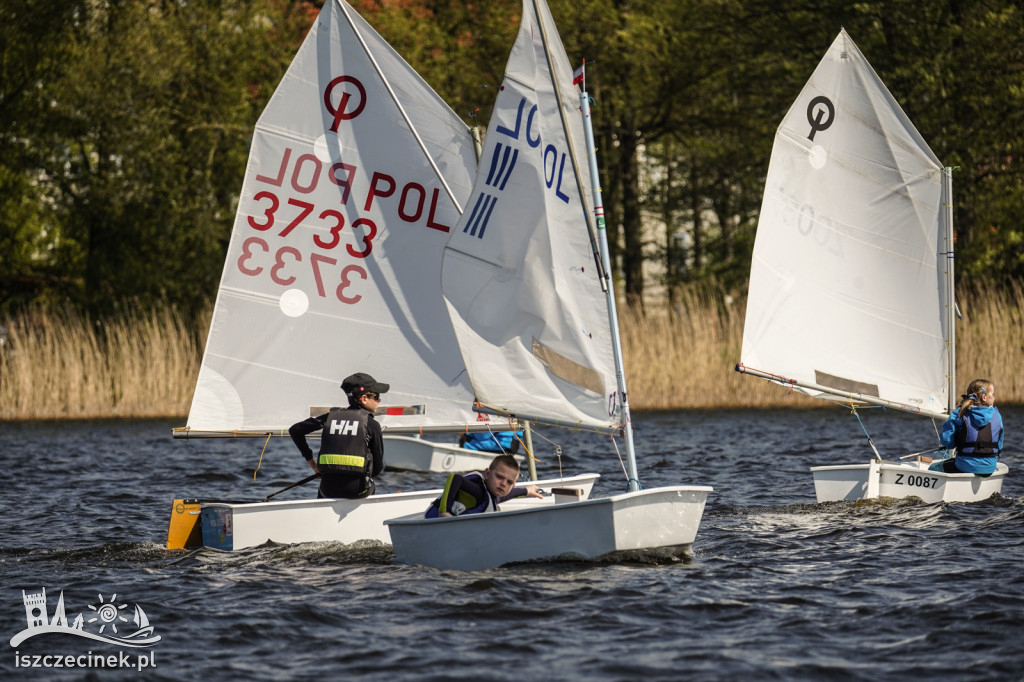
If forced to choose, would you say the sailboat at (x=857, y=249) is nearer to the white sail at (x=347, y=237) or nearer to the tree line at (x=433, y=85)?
the white sail at (x=347, y=237)

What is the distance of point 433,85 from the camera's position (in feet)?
104

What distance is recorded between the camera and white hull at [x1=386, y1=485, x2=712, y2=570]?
885 cm

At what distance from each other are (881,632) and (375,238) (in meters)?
6.53

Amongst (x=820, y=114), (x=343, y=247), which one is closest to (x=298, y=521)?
(x=343, y=247)

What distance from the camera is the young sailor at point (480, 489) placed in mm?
9484

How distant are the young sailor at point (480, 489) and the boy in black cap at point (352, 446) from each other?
3.44 feet

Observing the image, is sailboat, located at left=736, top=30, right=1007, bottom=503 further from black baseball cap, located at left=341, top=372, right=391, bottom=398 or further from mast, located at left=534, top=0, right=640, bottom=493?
black baseball cap, located at left=341, top=372, right=391, bottom=398

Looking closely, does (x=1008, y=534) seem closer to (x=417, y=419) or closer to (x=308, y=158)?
(x=417, y=419)

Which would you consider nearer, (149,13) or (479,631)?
(479,631)

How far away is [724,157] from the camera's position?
3334 cm

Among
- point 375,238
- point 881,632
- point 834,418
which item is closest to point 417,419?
point 375,238

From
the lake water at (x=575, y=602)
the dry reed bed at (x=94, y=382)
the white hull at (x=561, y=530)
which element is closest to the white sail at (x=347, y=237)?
the lake water at (x=575, y=602)

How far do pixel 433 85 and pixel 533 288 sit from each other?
75.2 feet

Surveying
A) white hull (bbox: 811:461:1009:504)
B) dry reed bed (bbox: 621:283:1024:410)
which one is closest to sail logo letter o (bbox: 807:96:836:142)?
white hull (bbox: 811:461:1009:504)
